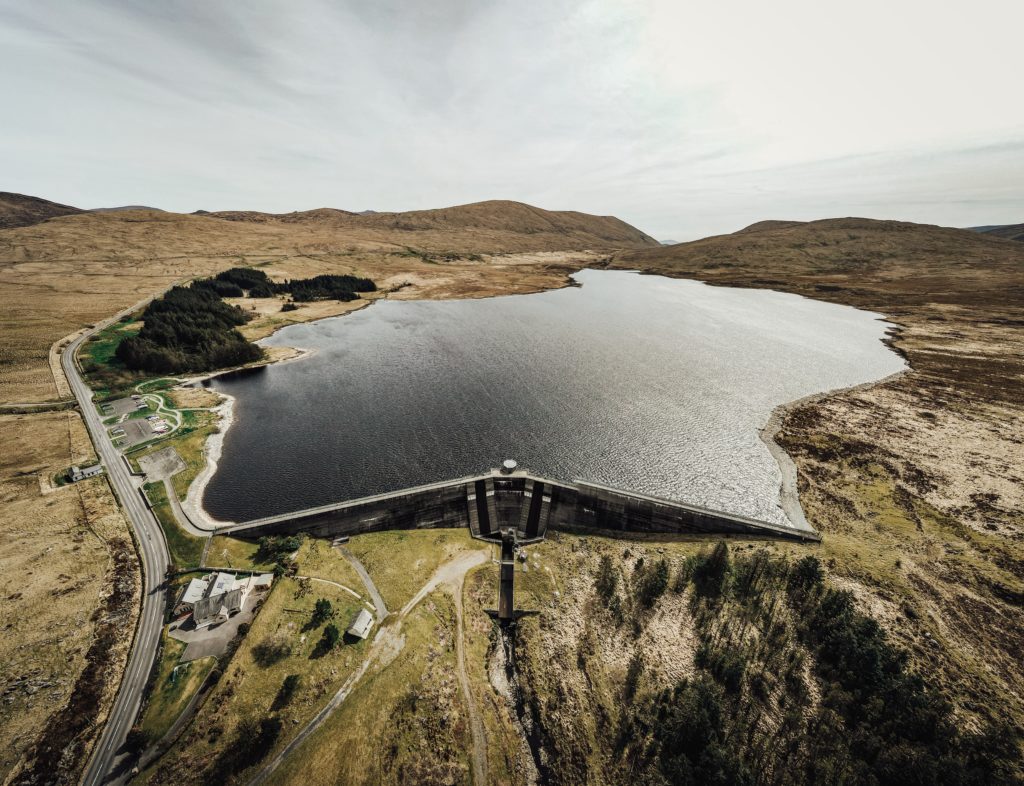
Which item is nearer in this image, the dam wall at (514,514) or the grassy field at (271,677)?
the grassy field at (271,677)

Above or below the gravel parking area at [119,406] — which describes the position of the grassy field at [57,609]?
below

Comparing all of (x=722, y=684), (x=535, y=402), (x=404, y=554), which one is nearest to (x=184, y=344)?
(x=535, y=402)

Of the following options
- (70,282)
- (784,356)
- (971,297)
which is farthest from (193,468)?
(971,297)

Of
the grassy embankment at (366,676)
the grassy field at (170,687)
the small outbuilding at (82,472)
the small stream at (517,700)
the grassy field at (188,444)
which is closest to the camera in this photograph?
the small stream at (517,700)

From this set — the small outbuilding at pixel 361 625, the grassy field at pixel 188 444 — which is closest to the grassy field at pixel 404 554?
the small outbuilding at pixel 361 625

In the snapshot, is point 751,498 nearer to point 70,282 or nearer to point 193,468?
point 193,468

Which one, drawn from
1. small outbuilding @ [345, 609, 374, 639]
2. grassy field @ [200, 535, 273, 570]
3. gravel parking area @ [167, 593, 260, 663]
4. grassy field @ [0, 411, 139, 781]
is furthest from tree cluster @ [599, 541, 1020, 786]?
grassy field @ [0, 411, 139, 781]

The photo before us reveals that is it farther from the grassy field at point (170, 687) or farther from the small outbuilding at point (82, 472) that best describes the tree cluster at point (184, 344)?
the grassy field at point (170, 687)
